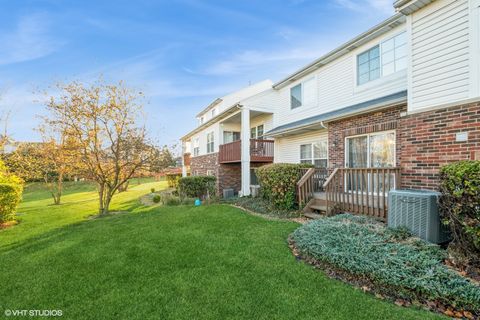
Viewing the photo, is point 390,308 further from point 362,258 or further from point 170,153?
point 170,153

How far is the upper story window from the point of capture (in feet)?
24.9

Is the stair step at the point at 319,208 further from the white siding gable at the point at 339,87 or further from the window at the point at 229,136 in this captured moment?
the window at the point at 229,136

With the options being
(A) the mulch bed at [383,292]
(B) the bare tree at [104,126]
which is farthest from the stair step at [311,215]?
(B) the bare tree at [104,126]

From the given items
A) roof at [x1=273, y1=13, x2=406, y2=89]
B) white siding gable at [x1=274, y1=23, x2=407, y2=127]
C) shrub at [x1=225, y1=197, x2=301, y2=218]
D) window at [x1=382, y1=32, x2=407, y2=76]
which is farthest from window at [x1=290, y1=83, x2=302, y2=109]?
shrub at [x1=225, y1=197, x2=301, y2=218]

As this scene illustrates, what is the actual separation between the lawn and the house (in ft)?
10.7

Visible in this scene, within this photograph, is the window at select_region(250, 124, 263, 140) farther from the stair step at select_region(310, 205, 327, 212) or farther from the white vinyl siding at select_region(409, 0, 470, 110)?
the white vinyl siding at select_region(409, 0, 470, 110)

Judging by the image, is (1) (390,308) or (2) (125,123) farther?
A: (2) (125,123)

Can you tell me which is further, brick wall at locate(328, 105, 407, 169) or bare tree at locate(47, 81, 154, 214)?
bare tree at locate(47, 81, 154, 214)

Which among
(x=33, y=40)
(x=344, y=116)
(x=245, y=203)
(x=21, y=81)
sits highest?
(x=33, y=40)

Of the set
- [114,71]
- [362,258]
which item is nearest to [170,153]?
[114,71]

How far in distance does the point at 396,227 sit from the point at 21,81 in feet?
52.7

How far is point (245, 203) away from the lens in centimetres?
1062

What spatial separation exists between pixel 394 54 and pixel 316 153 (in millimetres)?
4836

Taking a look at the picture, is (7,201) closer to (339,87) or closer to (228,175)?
(228,175)
